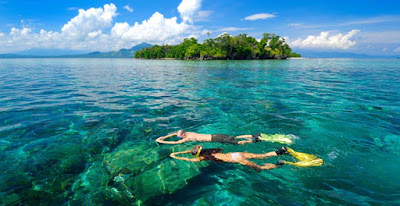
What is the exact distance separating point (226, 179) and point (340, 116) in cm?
908

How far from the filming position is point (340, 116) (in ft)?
37.0

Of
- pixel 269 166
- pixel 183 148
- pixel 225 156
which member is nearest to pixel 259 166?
pixel 269 166

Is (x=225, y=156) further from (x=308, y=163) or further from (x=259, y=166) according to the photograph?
(x=308, y=163)

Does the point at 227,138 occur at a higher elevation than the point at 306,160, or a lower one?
higher

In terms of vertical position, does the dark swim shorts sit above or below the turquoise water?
above

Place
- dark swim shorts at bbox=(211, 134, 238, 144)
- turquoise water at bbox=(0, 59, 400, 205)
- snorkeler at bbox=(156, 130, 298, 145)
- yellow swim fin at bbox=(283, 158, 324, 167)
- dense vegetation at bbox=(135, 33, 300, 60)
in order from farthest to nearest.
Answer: dense vegetation at bbox=(135, 33, 300, 60) → snorkeler at bbox=(156, 130, 298, 145) → dark swim shorts at bbox=(211, 134, 238, 144) → yellow swim fin at bbox=(283, 158, 324, 167) → turquoise water at bbox=(0, 59, 400, 205)

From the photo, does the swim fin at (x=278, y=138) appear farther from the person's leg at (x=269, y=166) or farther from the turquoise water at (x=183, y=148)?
the person's leg at (x=269, y=166)

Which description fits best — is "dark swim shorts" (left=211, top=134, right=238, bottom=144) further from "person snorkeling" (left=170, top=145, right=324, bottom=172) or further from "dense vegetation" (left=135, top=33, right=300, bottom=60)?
"dense vegetation" (left=135, top=33, right=300, bottom=60)

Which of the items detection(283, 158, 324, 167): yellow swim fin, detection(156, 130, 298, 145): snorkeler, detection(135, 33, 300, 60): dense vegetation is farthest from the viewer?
detection(135, 33, 300, 60): dense vegetation

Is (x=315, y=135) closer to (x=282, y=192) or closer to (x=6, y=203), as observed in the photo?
(x=282, y=192)

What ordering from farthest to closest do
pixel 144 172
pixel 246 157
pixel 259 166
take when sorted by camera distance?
pixel 246 157
pixel 144 172
pixel 259 166

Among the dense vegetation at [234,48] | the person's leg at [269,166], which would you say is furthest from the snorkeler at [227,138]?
the dense vegetation at [234,48]

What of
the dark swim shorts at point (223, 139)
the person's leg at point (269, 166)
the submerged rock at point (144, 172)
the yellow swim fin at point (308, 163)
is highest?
the dark swim shorts at point (223, 139)

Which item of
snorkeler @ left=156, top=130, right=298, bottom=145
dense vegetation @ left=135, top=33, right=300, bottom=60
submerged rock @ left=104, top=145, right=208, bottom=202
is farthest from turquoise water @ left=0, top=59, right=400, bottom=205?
dense vegetation @ left=135, top=33, right=300, bottom=60
